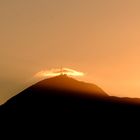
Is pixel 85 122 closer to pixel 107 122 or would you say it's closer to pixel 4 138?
pixel 107 122

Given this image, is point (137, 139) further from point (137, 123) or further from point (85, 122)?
point (85, 122)

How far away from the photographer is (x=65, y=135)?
186750mm

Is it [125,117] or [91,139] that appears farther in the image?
[125,117]

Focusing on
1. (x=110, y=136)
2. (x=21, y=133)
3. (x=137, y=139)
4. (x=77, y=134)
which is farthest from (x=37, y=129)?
(x=137, y=139)

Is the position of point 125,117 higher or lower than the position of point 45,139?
higher

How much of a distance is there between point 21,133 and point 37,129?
782 cm

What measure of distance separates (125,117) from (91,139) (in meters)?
28.8

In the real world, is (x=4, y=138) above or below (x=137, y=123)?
below

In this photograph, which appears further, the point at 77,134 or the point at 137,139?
the point at 77,134

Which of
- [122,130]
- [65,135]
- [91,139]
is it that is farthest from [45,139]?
[122,130]

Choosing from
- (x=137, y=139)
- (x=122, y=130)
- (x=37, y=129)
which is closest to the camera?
(x=137, y=139)

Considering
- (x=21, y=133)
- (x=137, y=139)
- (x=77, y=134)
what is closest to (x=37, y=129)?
(x=21, y=133)

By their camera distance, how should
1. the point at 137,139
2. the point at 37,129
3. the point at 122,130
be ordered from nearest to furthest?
1. the point at 137,139
2. the point at 122,130
3. the point at 37,129

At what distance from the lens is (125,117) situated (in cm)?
19925
